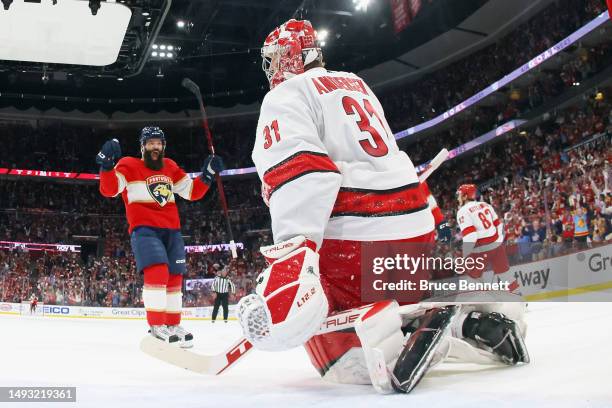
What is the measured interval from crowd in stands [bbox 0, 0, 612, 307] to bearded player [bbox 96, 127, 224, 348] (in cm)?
209

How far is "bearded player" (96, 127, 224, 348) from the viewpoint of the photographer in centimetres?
347

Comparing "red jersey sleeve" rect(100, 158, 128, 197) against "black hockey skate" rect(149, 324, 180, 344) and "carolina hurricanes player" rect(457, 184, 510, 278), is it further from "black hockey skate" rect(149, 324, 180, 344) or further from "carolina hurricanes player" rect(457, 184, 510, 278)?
"carolina hurricanes player" rect(457, 184, 510, 278)

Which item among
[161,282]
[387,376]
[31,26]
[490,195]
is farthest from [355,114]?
[490,195]

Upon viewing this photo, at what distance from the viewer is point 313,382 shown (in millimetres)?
1883

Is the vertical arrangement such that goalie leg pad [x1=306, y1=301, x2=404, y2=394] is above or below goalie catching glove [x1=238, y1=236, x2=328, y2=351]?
below

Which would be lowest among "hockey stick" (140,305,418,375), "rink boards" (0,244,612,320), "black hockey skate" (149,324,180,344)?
"black hockey skate" (149,324,180,344)

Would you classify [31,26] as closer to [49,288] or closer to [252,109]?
[49,288]

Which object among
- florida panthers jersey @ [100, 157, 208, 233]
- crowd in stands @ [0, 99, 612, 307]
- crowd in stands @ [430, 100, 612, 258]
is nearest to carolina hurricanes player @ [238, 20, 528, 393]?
crowd in stands @ [0, 99, 612, 307]

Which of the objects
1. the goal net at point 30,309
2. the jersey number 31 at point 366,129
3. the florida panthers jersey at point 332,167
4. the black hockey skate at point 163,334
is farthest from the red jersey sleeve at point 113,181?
the goal net at point 30,309

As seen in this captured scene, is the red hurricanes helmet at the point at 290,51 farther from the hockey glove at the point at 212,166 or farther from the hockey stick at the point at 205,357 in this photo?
the hockey glove at the point at 212,166

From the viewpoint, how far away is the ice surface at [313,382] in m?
1.35

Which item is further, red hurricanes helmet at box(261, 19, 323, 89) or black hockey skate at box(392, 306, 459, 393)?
red hurricanes helmet at box(261, 19, 323, 89)

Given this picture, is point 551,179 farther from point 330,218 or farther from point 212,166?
point 330,218

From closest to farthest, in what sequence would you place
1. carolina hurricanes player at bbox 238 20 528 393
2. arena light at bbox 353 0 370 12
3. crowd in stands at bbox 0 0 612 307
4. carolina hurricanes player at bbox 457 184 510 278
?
carolina hurricanes player at bbox 238 20 528 393
carolina hurricanes player at bbox 457 184 510 278
crowd in stands at bbox 0 0 612 307
arena light at bbox 353 0 370 12
